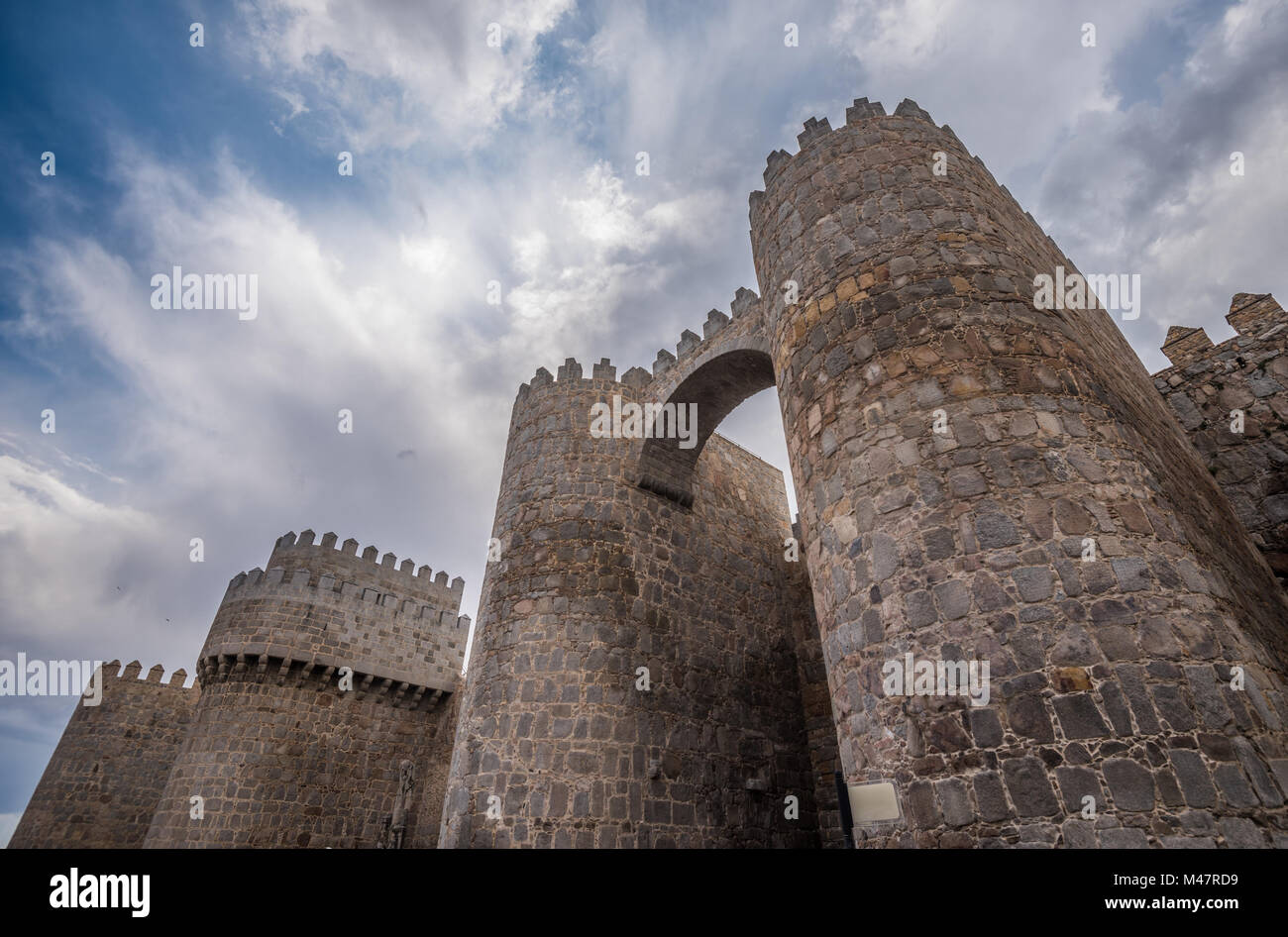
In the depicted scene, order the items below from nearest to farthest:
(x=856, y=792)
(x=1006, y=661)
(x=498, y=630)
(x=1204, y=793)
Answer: (x=1204, y=793), (x=1006, y=661), (x=856, y=792), (x=498, y=630)

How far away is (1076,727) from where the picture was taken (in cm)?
Result: 305

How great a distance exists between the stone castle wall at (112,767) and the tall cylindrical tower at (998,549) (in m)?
20.2

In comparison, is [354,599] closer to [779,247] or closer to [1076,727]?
[779,247]

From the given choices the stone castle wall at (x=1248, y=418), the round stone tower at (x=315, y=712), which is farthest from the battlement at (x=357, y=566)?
the stone castle wall at (x=1248, y=418)

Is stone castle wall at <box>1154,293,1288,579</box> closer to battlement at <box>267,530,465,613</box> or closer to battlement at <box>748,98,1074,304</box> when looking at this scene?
battlement at <box>748,98,1074,304</box>

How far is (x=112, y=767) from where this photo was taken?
1616 centimetres

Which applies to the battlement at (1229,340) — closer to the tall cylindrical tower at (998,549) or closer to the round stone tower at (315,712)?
the tall cylindrical tower at (998,549)

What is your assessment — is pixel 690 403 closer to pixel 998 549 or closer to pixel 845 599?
pixel 845 599

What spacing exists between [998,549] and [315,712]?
46.2 feet

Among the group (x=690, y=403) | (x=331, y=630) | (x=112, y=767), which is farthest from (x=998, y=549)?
(x=112, y=767)

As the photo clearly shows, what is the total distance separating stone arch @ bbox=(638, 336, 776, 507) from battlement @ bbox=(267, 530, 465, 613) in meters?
9.43
